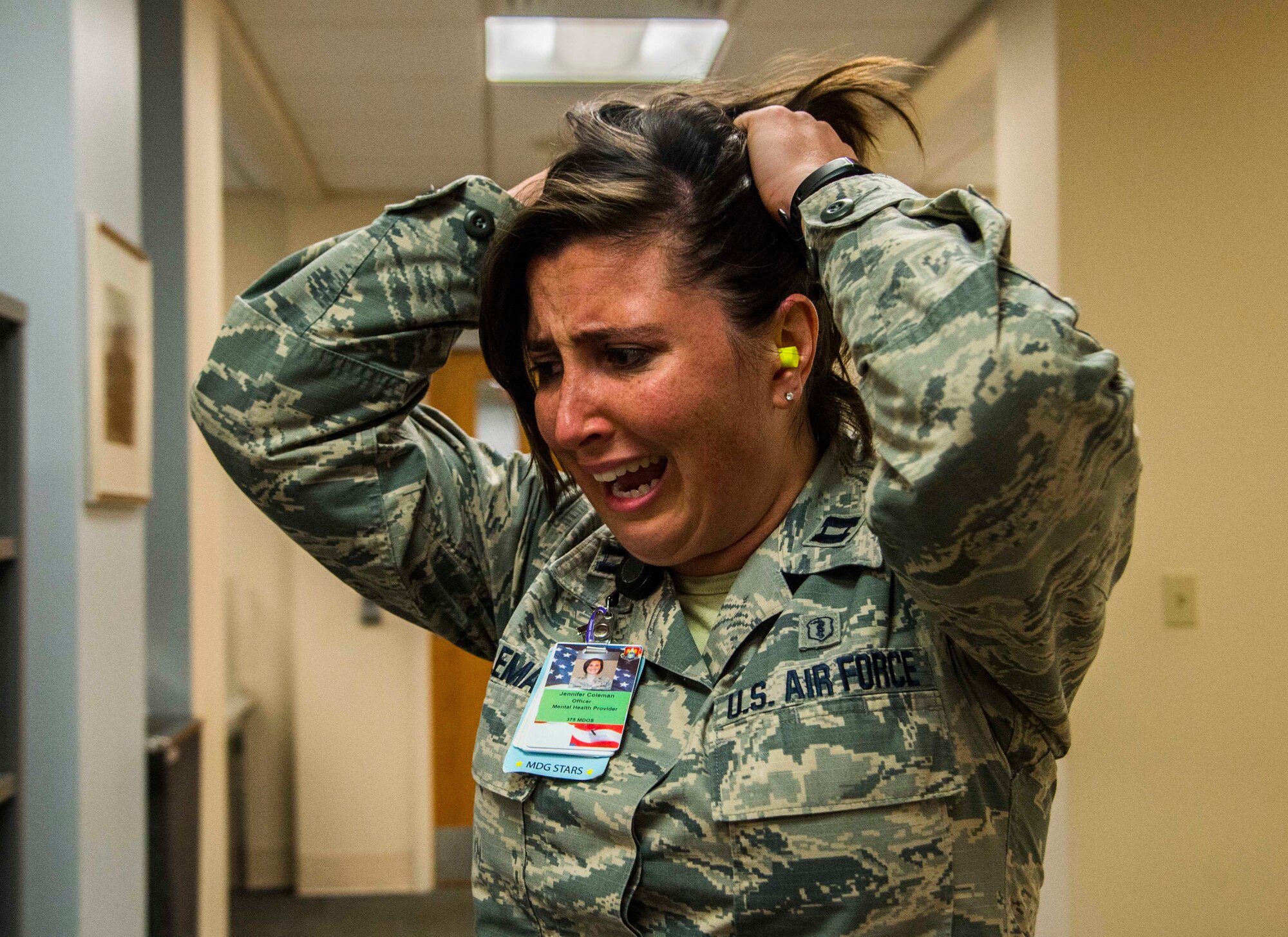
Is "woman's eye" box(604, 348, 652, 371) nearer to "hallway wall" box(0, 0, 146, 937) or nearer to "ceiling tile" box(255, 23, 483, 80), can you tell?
"hallway wall" box(0, 0, 146, 937)

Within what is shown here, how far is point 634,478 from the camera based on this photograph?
108cm

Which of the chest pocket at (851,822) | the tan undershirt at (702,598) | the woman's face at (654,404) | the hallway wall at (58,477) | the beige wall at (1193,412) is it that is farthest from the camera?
the beige wall at (1193,412)

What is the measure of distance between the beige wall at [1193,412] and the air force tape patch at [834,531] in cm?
168

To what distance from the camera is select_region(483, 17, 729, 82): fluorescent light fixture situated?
3.28 metres

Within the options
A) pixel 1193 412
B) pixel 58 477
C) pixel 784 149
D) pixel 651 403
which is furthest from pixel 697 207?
pixel 1193 412

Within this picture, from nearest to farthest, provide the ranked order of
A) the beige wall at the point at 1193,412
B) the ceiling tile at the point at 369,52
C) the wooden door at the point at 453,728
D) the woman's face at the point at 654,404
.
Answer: the woman's face at the point at 654,404 → the beige wall at the point at 1193,412 → the ceiling tile at the point at 369,52 → the wooden door at the point at 453,728

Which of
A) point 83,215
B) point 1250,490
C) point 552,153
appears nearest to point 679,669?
point 552,153

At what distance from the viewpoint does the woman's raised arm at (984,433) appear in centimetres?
77

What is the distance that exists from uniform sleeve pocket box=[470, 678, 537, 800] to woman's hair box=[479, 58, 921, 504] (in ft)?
0.81

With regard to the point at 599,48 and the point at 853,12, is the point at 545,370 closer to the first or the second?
the point at 853,12

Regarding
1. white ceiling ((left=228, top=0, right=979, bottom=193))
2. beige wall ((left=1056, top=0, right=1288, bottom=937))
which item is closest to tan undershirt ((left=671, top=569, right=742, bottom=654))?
beige wall ((left=1056, top=0, right=1288, bottom=937))

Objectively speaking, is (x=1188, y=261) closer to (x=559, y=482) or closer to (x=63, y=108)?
(x=559, y=482)

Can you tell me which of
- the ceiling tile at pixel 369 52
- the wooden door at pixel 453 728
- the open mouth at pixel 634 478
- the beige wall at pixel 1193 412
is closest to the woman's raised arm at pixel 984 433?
the open mouth at pixel 634 478

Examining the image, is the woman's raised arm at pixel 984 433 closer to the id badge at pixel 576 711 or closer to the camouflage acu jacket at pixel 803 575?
the camouflage acu jacket at pixel 803 575
